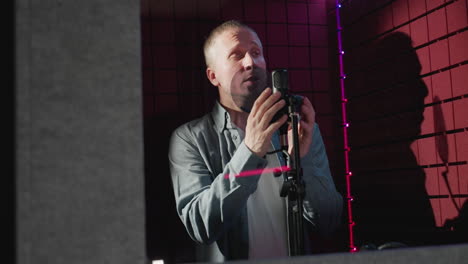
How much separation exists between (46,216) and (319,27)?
1.79 metres

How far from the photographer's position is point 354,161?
256 cm

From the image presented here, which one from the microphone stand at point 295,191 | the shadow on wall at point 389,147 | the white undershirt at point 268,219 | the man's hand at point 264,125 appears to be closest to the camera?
the microphone stand at point 295,191

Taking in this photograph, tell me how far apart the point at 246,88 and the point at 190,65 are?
29cm

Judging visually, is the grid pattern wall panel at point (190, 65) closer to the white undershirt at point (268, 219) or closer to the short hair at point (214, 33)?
the short hair at point (214, 33)

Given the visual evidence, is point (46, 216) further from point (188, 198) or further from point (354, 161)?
point (354, 161)

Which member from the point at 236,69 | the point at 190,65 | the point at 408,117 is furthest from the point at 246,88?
the point at 408,117

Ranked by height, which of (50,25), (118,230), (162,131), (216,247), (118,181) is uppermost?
(50,25)

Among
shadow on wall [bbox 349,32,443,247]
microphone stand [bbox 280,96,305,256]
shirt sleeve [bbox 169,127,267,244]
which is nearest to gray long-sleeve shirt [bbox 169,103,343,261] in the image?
shirt sleeve [bbox 169,127,267,244]

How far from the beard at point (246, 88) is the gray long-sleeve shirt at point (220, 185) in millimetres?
93

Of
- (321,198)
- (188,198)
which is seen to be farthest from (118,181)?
(321,198)

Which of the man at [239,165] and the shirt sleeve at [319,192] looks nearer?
the man at [239,165]

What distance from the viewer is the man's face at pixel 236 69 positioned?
220cm

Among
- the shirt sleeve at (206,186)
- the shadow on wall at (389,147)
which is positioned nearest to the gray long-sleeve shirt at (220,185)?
the shirt sleeve at (206,186)

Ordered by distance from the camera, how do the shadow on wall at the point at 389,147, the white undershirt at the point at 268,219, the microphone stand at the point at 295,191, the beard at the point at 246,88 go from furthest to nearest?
the shadow on wall at the point at 389,147 → the beard at the point at 246,88 → the white undershirt at the point at 268,219 → the microphone stand at the point at 295,191
